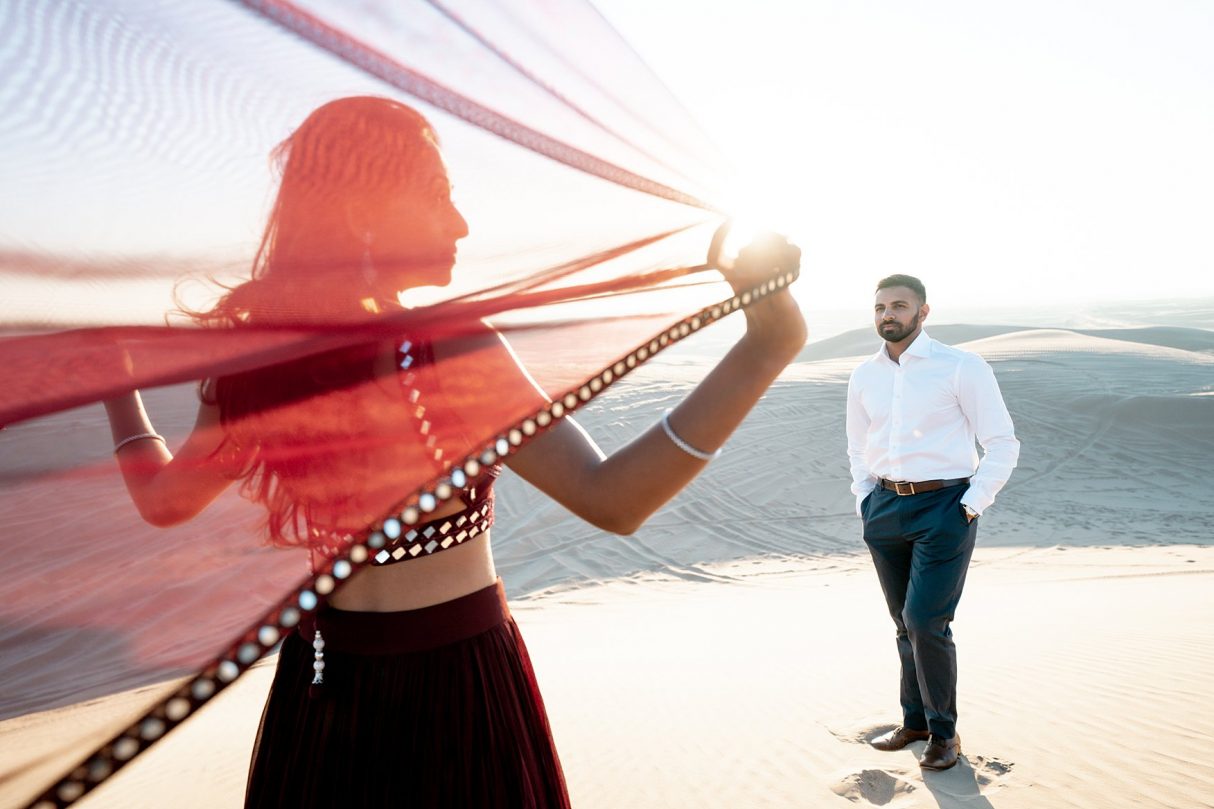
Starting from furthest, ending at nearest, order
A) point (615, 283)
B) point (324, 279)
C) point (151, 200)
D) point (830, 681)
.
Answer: point (830, 681) < point (615, 283) < point (324, 279) < point (151, 200)

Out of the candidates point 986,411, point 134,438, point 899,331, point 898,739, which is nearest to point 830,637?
point 898,739

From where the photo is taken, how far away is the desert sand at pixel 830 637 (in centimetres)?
444

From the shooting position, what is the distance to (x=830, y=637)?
8281 millimetres

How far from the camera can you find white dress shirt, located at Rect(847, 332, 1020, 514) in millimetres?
4711

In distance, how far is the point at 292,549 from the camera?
3.64 ft

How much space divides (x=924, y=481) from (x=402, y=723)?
388 cm

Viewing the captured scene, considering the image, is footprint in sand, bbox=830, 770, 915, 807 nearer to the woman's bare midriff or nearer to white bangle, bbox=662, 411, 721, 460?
the woman's bare midriff

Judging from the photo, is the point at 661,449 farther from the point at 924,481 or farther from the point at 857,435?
the point at 857,435

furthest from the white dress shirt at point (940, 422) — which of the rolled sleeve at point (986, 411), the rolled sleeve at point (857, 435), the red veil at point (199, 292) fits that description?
the red veil at point (199, 292)

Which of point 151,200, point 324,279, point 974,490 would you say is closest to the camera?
point 151,200

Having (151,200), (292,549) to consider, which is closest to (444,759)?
(292,549)

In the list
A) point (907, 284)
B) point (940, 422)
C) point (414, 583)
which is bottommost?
point (940, 422)

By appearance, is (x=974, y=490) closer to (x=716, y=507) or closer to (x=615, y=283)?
(x=615, y=283)

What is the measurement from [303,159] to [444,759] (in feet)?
3.26
